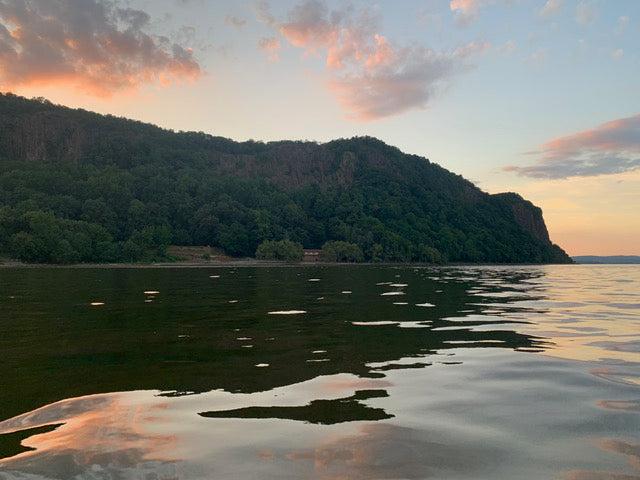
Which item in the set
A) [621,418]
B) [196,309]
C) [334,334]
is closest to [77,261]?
[196,309]

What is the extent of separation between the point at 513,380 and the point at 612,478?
15.5ft

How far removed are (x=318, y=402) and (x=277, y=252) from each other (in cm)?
18321

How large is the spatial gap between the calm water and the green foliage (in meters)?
170

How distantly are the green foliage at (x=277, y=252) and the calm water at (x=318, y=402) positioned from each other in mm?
170093

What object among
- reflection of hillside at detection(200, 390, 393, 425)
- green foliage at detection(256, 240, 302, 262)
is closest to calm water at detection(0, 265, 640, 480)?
reflection of hillside at detection(200, 390, 393, 425)

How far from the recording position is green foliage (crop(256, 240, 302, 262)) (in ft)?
615

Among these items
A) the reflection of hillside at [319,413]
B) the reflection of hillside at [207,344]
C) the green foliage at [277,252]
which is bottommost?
the reflection of hillside at [207,344]

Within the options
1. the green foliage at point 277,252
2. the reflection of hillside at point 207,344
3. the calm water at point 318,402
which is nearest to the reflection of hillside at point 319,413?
the calm water at point 318,402

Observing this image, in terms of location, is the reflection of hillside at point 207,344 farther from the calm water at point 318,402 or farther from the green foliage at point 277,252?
the green foliage at point 277,252

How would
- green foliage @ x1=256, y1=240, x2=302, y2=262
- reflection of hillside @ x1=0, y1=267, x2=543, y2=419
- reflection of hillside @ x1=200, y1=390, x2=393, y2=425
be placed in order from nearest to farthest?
reflection of hillside @ x1=200, y1=390, x2=393, y2=425 → reflection of hillside @ x1=0, y1=267, x2=543, y2=419 → green foliage @ x1=256, y1=240, x2=302, y2=262

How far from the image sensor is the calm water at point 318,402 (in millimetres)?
5301

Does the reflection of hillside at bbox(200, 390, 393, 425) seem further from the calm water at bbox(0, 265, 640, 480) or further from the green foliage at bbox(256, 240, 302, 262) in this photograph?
the green foliage at bbox(256, 240, 302, 262)

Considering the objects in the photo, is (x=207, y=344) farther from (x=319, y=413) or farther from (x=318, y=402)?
(x=319, y=413)

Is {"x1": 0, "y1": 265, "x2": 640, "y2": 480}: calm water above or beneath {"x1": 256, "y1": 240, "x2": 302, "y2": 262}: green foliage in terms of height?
beneath
